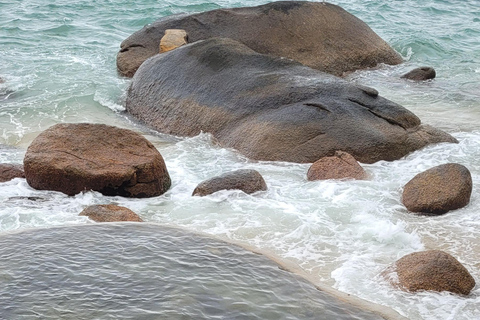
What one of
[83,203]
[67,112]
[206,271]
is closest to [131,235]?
[206,271]

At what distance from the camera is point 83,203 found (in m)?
7.38

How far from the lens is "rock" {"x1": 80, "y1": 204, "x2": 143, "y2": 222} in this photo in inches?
265

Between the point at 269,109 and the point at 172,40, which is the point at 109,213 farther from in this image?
the point at 172,40

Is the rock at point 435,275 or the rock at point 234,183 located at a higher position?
the rock at point 435,275

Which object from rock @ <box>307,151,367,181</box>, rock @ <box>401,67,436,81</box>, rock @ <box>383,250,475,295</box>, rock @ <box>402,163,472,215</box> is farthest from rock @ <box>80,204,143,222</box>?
rock @ <box>401,67,436,81</box>

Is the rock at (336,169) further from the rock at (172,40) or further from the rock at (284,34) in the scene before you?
the rock at (172,40)

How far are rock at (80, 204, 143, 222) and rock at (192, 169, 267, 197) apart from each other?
39.9 inches

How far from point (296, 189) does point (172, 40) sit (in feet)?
18.3

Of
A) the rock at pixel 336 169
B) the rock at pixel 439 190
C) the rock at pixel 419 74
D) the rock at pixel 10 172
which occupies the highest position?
the rock at pixel 439 190

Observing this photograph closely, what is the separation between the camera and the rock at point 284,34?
12812mm

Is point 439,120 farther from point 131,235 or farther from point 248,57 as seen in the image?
point 131,235

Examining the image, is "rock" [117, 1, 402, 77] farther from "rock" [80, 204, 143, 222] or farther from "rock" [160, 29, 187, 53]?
"rock" [80, 204, 143, 222]

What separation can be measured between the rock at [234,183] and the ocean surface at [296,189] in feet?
0.35

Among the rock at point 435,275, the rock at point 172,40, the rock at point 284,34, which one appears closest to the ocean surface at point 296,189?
the rock at point 435,275
